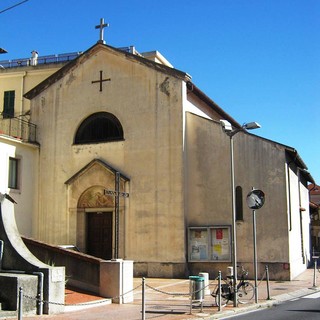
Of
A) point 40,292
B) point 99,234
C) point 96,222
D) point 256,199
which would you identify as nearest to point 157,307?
point 40,292

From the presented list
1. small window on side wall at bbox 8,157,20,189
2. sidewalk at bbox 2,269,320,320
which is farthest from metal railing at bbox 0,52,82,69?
sidewalk at bbox 2,269,320,320

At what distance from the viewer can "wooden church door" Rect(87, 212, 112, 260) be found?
81.1ft

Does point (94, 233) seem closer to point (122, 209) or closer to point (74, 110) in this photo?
point (122, 209)

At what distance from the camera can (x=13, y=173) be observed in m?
25.3

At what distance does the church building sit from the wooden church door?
0.05 meters

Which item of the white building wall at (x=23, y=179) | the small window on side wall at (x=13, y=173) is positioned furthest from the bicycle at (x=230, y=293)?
the small window on side wall at (x=13, y=173)

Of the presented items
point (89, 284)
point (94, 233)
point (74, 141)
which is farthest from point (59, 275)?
point (74, 141)

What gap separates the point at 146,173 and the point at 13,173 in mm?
6866

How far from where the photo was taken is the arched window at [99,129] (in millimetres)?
25547

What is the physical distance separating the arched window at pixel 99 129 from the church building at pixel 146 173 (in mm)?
53

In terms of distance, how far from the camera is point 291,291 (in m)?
18.3

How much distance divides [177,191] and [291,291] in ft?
24.0

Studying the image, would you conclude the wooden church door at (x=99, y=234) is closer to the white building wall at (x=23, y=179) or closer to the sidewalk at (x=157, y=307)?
the white building wall at (x=23, y=179)

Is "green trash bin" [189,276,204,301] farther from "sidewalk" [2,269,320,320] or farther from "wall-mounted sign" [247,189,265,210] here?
"wall-mounted sign" [247,189,265,210]
